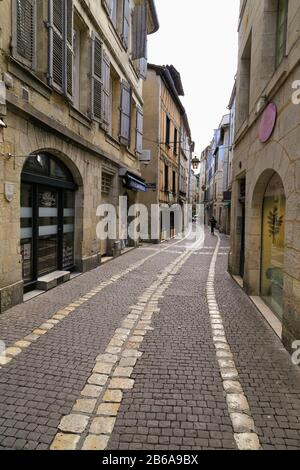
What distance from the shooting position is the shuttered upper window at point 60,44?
632 cm

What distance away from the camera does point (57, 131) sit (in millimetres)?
6711

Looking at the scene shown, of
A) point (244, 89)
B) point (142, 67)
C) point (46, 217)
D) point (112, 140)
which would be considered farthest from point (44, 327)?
point (142, 67)

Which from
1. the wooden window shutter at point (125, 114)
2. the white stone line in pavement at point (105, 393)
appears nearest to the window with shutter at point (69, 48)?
the wooden window shutter at point (125, 114)

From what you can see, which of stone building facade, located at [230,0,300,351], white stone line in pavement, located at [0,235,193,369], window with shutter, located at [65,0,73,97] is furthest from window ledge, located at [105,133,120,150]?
white stone line in pavement, located at [0,235,193,369]

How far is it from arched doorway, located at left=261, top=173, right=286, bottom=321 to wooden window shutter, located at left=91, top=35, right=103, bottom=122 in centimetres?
543

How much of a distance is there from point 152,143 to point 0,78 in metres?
14.8

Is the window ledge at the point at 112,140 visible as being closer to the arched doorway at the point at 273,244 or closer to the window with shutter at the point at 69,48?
the window with shutter at the point at 69,48

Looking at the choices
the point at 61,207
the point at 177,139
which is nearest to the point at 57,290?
the point at 61,207

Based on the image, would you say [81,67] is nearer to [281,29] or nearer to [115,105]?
[115,105]

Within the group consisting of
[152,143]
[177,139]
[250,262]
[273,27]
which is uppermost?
[177,139]

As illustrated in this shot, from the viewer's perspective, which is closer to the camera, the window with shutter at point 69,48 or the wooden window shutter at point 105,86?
the window with shutter at point 69,48

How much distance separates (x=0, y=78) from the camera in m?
4.92
